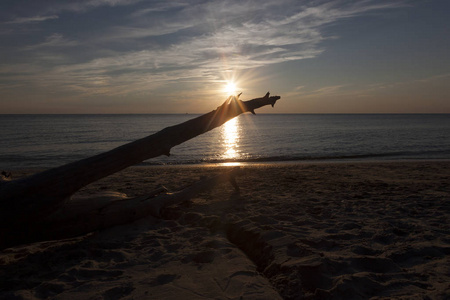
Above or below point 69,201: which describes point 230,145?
below

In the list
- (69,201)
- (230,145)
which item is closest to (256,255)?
(69,201)

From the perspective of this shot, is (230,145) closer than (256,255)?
No

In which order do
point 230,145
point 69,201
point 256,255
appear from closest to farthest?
point 256,255, point 69,201, point 230,145

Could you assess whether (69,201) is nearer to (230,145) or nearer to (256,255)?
(256,255)

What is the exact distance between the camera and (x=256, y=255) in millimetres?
4309

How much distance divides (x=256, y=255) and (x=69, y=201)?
3088 mm

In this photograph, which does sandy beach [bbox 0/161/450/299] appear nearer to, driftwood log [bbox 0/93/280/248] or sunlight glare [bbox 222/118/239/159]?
driftwood log [bbox 0/93/280/248]

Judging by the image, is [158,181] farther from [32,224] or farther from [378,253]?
[378,253]

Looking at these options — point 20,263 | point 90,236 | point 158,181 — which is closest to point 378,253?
point 90,236

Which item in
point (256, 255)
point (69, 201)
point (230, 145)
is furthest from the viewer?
point (230, 145)

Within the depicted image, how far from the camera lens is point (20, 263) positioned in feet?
13.2

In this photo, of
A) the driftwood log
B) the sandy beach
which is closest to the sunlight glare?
the sandy beach

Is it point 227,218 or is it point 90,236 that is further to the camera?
point 227,218

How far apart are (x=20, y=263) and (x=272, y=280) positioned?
11.1 ft
